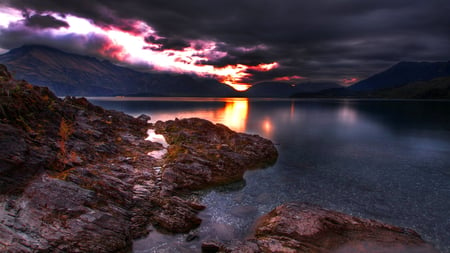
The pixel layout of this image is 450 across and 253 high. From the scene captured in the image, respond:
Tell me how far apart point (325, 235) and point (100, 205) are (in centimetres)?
2201

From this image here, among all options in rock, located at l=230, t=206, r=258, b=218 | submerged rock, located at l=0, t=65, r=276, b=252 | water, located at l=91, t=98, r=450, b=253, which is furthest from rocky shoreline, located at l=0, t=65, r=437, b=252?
rock, located at l=230, t=206, r=258, b=218

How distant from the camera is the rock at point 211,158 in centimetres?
3694

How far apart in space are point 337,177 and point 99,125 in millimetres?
53630

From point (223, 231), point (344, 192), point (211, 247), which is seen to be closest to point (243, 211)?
point (223, 231)

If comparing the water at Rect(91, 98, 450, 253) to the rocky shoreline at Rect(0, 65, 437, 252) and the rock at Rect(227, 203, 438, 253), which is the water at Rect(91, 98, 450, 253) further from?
the rock at Rect(227, 203, 438, 253)

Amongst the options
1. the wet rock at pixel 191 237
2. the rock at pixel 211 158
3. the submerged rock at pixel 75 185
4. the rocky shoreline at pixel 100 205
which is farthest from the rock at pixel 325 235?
the rock at pixel 211 158

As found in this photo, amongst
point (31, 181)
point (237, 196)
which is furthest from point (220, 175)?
point (31, 181)

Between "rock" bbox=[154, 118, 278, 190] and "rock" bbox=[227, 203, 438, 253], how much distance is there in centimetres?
1416

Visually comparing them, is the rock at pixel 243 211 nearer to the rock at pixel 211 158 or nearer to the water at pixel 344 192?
the water at pixel 344 192

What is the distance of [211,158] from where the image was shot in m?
44.3

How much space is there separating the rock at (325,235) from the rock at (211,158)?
46.5 feet

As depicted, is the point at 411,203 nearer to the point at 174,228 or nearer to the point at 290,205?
the point at 290,205

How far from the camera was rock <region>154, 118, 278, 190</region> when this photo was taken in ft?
121

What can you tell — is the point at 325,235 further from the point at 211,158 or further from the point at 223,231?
the point at 211,158
